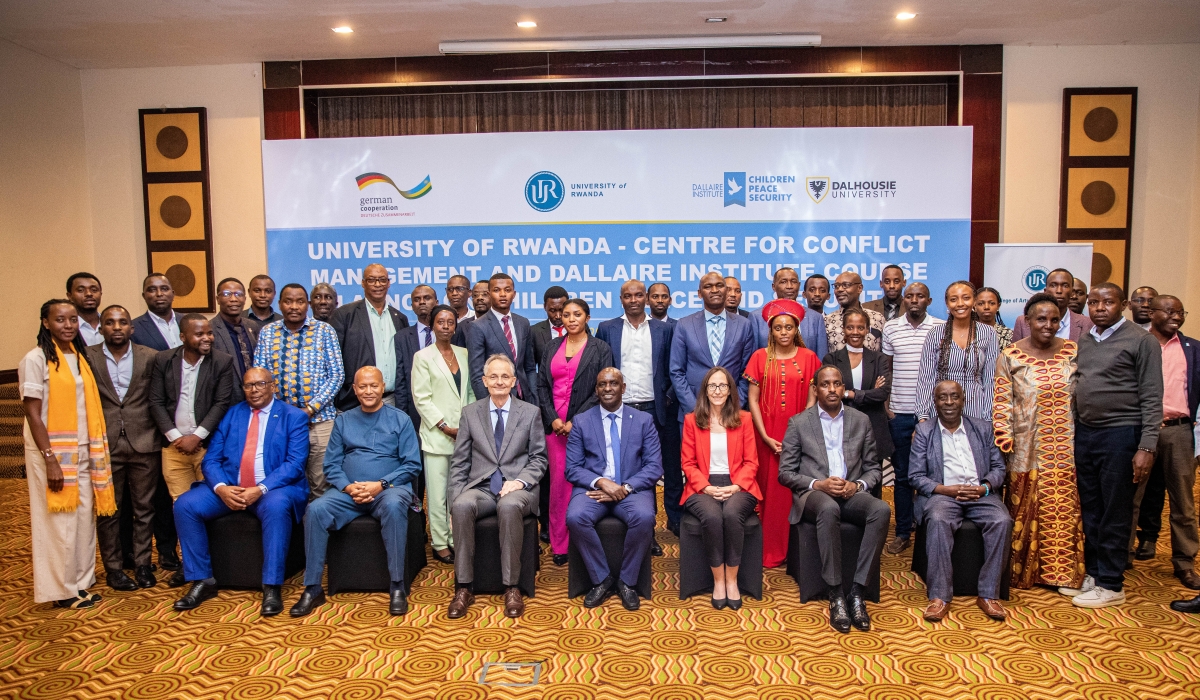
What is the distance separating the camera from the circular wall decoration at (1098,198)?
717 centimetres

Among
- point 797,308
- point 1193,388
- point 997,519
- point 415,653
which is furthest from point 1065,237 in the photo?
point 415,653

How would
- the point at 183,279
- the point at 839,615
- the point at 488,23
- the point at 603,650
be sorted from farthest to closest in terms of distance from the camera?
the point at 183,279 < the point at 488,23 < the point at 839,615 < the point at 603,650

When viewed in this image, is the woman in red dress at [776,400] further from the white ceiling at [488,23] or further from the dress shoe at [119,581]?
the dress shoe at [119,581]

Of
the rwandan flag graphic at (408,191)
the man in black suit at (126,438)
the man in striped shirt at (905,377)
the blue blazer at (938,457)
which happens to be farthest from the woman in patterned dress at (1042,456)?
the rwandan flag graphic at (408,191)

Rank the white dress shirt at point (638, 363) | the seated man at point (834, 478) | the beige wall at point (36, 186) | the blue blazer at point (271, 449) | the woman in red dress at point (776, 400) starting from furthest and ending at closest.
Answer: the beige wall at point (36, 186), the white dress shirt at point (638, 363), the woman in red dress at point (776, 400), the blue blazer at point (271, 449), the seated man at point (834, 478)

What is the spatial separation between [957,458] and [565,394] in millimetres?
2228

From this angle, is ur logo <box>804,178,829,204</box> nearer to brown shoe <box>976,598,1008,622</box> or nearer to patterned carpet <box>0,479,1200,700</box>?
patterned carpet <box>0,479,1200,700</box>

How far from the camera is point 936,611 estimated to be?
11.7ft

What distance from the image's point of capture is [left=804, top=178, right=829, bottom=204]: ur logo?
6859mm

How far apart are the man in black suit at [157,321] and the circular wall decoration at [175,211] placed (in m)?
3.40

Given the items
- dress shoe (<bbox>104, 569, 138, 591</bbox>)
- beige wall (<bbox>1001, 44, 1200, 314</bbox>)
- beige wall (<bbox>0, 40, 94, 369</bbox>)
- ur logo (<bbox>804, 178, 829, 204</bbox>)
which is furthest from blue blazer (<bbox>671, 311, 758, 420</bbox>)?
beige wall (<bbox>0, 40, 94, 369</bbox>)

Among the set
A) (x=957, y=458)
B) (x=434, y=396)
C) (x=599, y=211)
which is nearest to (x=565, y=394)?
(x=434, y=396)

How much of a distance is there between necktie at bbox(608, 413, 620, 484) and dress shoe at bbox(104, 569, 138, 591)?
9.19 ft

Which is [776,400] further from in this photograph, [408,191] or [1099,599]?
[408,191]
